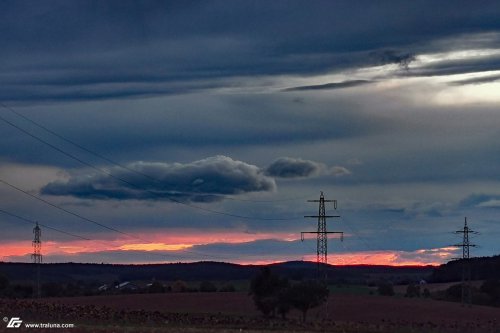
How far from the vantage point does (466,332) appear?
116625 millimetres

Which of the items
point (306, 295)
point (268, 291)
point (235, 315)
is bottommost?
point (235, 315)

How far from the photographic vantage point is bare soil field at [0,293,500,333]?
10300cm

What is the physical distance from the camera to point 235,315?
15038 centimetres

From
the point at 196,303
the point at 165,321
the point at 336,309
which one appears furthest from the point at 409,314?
the point at 165,321

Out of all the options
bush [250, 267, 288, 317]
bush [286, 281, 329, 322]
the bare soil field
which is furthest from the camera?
bush [250, 267, 288, 317]

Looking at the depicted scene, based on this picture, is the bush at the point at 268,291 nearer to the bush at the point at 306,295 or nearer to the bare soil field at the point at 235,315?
the bush at the point at 306,295

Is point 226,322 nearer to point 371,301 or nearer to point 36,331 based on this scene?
point 36,331

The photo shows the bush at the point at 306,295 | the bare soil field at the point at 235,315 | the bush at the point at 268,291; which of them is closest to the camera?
the bare soil field at the point at 235,315

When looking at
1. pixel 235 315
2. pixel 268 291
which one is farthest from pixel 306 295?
pixel 235 315

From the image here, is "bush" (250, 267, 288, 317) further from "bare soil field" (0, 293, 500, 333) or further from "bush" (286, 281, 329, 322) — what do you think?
"bare soil field" (0, 293, 500, 333)

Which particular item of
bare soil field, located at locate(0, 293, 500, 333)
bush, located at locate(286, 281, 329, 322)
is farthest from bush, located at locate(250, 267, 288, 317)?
bare soil field, located at locate(0, 293, 500, 333)

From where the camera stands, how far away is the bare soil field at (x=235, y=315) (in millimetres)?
103000

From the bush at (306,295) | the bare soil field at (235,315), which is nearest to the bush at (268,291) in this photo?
the bush at (306,295)

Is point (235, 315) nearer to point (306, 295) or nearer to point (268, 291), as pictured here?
point (306, 295)
